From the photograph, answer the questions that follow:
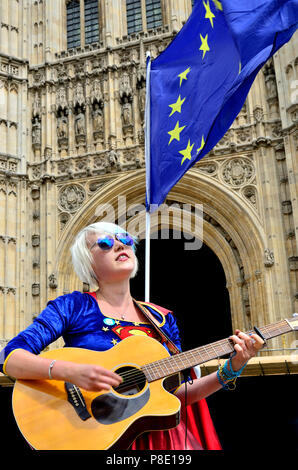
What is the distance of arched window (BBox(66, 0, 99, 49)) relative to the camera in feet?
43.1

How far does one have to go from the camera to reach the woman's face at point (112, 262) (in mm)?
2127

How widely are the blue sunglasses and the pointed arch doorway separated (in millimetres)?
10942

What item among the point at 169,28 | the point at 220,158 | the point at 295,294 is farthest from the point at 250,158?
the point at 169,28

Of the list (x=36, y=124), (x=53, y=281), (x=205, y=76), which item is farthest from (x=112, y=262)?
(x=36, y=124)

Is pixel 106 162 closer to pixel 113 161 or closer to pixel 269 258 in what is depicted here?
pixel 113 161

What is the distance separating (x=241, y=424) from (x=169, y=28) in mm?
11006

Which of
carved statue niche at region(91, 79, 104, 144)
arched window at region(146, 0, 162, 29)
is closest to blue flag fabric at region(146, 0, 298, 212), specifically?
carved statue niche at region(91, 79, 104, 144)

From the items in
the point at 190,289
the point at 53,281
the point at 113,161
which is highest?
the point at 113,161

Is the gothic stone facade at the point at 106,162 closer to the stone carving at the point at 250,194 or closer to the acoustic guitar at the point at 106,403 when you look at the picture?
the stone carving at the point at 250,194

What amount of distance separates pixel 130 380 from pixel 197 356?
260 millimetres

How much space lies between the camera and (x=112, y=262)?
6.99ft

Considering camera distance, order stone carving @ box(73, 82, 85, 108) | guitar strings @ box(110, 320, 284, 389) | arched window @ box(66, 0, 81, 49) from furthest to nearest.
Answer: arched window @ box(66, 0, 81, 49)
stone carving @ box(73, 82, 85, 108)
guitar strings @ box(110, 320, 284, 389)

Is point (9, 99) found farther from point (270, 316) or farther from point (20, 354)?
point (20, 354)

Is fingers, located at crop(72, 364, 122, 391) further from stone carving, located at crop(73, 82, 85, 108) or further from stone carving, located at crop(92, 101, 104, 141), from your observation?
stone carving, located at crop(73, 82, 85, 108)
